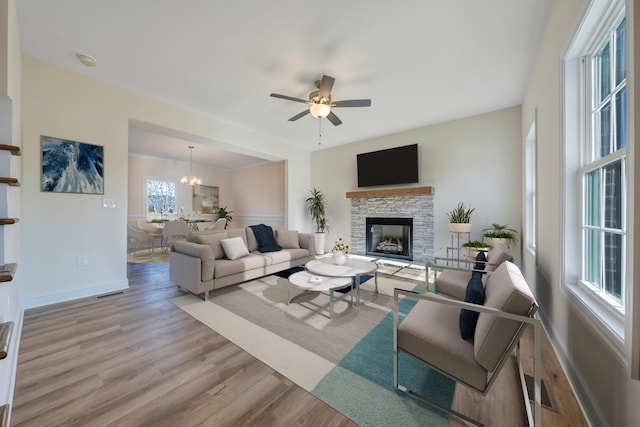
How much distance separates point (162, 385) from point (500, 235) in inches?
175

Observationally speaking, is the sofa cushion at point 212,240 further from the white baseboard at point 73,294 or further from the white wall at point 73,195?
the white baseboard at point 73,294

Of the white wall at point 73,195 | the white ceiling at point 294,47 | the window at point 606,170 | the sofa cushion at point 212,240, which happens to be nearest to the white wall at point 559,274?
the window at point 606,170

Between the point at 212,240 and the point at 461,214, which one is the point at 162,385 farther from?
the point at 461,214

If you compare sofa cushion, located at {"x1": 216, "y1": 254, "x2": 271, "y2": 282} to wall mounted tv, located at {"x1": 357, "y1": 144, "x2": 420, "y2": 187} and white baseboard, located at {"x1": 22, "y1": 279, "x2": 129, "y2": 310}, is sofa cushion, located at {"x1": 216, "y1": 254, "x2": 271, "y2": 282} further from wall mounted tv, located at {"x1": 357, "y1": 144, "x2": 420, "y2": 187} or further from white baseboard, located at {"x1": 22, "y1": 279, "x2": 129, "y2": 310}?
wall mounted tv, located at {"x1": 357, "y1": 144, "x2": 420, "y2": 187}

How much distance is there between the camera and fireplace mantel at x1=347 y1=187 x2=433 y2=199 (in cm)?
470

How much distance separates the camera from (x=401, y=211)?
16.8 feet

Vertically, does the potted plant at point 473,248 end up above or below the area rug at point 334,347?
above

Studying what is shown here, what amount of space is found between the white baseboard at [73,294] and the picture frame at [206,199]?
5.21m

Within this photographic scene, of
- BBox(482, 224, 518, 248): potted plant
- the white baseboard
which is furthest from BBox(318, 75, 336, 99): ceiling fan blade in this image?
the white baseboard

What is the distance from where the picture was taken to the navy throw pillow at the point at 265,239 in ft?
13.6

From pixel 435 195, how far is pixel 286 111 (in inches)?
126

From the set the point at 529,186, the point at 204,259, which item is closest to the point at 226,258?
the point at 204,259

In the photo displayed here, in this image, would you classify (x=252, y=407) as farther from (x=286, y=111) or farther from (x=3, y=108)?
(x=286, y=111)

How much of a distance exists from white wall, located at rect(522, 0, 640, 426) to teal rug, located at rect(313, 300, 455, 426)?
2.25 feet
